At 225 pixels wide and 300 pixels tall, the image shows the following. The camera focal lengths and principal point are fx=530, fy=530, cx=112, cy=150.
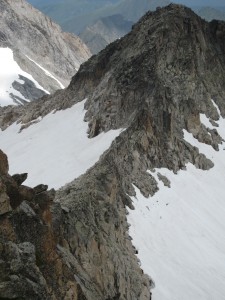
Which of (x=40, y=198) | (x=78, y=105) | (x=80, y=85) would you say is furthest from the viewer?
(x=80, y=85)

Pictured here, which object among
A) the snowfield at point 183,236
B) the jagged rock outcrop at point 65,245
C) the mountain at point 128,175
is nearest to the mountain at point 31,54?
the mountain at point 128,175

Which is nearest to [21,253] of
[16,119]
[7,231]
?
[7,231]

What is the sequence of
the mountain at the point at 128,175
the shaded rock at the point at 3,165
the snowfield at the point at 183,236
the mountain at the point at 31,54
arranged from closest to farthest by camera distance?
the mountain at the point at 128,175
the shaded rock at the point at 3,165
the snowfield at the point at 183,236
the mountain at the point at 31,54

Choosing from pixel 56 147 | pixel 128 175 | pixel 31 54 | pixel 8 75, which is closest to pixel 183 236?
pixel 128 175

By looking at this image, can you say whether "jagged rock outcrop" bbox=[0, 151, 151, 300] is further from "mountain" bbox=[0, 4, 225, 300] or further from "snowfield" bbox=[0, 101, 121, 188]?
"snowfield" bbox=[0, 101, 121, 188]

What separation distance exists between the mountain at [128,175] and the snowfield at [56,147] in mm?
179

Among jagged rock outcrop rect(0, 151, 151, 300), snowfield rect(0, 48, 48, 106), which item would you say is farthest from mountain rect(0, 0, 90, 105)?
jagged rock outcrop rect(0, 151, 151, 300)

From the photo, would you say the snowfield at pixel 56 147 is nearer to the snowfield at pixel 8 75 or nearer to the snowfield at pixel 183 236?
the snowfield at pixel 183 236

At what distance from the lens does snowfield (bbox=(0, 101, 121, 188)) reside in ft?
122

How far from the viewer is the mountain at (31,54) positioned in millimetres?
138375

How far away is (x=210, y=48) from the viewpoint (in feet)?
192

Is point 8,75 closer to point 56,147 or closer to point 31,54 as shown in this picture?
point 31,54

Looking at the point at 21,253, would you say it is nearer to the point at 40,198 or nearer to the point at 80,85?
the point at 40,198

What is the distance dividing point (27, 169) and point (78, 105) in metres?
16.0
